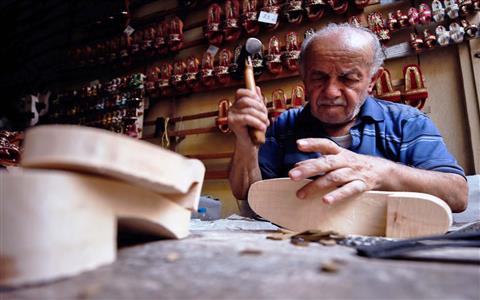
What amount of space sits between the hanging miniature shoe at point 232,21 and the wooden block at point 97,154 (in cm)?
273

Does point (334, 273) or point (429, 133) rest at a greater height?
point (429, 133)

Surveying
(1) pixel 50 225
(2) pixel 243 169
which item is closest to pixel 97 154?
(1) pixel 50 225

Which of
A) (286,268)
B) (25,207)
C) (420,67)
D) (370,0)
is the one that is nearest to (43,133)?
(25,207)

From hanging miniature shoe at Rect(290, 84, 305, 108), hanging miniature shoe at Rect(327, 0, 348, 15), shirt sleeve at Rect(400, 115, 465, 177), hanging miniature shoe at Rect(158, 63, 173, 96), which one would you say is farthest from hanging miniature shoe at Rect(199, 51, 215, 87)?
shirt sleeve at Rect(400, 115, 465, 177)

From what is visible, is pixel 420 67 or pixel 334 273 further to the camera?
pixel 420 67

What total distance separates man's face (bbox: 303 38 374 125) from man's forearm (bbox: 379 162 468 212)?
1.63 ft

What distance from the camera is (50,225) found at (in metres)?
0.45

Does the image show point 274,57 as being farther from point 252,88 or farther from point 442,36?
point 252,88

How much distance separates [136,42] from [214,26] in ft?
3.19

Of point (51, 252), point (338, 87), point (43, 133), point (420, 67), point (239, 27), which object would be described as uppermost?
point (239, 27)

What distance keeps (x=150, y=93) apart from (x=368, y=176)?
2.85 m

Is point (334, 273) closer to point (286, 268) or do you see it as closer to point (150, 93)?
point (286, 268)

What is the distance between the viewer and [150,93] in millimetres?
3562

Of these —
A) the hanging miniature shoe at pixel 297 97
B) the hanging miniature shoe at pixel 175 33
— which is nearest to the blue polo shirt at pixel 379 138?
the hanging miniature shoe at pixel 297 97
